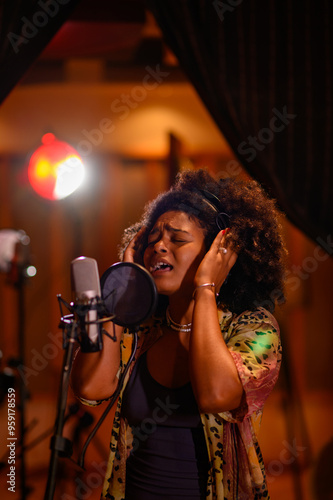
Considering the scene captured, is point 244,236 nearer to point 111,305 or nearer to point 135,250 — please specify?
point 135,250

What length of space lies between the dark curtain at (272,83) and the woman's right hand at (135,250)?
1083 mm

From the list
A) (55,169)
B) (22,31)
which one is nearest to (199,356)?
(22,31)

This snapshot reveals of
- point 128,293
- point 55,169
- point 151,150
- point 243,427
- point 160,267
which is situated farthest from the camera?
point 151,150

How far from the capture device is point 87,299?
3.22ft

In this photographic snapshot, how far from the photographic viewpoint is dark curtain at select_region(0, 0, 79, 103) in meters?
2.25

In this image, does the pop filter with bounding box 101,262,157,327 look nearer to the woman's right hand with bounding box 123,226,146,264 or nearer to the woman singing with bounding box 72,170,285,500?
the woman singing with bounding box 72,170,285,500

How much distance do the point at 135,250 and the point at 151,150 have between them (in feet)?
12.4

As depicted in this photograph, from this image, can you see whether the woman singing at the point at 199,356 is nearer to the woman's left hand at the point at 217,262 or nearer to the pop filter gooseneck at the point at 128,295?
the woman's left hand at the point at 217,262

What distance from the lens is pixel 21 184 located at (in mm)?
4961

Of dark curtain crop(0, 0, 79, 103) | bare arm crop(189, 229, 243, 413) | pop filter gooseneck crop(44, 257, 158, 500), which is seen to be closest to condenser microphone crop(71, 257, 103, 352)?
pop filter gooseneck crop(44, 257, 158, 500)

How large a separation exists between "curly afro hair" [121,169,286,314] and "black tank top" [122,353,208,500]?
33cm

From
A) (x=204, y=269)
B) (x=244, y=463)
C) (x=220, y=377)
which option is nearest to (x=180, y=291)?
(x=204, y=269)

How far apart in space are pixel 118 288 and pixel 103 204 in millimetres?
3999

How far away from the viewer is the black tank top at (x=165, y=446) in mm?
1224
